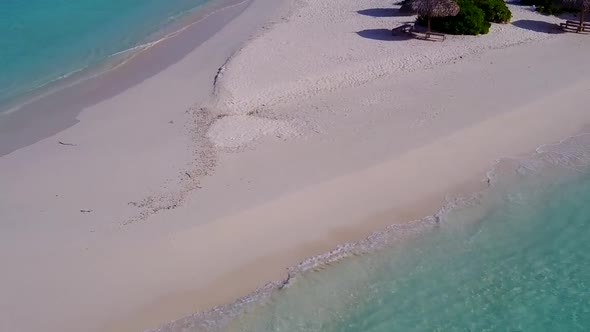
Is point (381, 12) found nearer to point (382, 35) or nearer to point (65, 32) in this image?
→ point (382, 35)

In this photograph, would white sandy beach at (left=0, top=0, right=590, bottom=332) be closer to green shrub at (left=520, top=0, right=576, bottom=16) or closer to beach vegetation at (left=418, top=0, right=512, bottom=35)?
beach vegetation at (left=418, top=0, right=512, bottom=35)

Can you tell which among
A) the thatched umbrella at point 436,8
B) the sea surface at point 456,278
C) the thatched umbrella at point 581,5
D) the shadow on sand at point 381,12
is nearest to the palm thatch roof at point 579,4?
the thatched umbrella at point 581,5

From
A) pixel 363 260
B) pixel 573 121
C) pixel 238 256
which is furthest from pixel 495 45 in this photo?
pixel 238 256

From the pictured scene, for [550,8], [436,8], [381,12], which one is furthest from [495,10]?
[381,12]

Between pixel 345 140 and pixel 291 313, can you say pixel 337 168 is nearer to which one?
pixel 345 140

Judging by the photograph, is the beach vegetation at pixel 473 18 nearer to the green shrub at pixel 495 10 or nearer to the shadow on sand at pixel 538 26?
the green shrub at pixel 495 10

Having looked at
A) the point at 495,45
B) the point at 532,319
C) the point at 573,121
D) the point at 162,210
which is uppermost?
the point at 495,45
